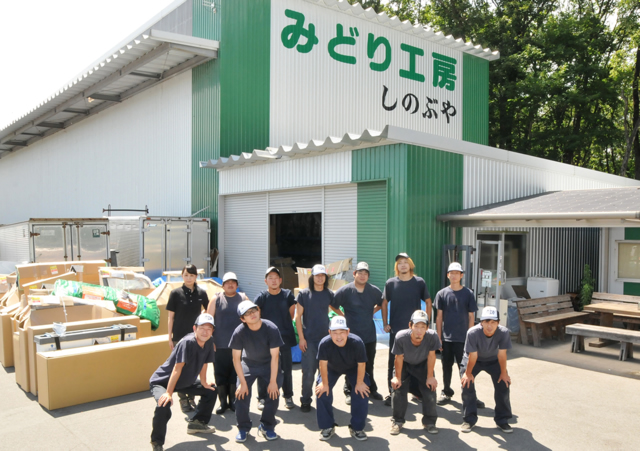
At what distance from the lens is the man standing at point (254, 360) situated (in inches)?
221

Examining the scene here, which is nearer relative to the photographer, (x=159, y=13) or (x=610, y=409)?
(x=610, y=409)

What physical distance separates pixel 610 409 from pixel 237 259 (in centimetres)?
1145

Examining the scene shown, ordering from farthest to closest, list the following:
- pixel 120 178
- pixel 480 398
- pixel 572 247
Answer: pixel 120 178 < pixel 572 247 < pixel 480 398

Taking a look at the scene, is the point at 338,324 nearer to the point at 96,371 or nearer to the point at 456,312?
the point at 456,312

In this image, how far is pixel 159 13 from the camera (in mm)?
21281

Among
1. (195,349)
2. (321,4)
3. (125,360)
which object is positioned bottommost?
(125,360)

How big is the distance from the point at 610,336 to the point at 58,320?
9.25 meters

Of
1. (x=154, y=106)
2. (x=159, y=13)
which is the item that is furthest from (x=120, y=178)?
(x=159, y=13)

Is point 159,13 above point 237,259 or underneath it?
above

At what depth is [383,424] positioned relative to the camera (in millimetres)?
6188

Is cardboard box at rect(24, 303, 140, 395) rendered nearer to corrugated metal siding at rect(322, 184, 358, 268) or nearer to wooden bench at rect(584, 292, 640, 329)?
corrugated metal siding at rect(322, 184, 358, 268)

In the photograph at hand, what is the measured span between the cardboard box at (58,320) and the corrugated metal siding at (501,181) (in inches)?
305

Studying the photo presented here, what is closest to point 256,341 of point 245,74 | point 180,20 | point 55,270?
point 55,270

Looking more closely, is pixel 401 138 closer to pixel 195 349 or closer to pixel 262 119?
pixel 195 349
